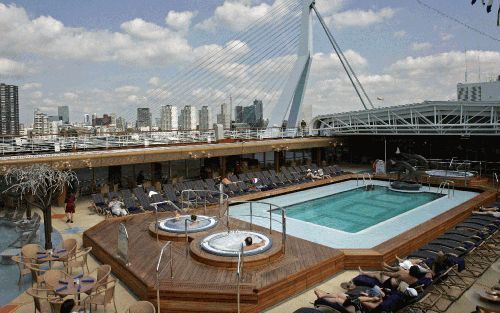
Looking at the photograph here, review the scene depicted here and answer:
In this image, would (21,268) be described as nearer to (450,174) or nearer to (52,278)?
(52,278)

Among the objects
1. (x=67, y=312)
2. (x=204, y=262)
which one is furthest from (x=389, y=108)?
(x=67, y=312)

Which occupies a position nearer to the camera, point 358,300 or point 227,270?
point 358,300

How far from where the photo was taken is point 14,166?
1238 centimetres

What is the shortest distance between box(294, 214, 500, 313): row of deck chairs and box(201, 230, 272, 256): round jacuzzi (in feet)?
6.39

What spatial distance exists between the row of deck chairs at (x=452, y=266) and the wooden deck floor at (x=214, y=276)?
2.81 feet

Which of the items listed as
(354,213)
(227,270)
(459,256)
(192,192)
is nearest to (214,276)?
(227,270)

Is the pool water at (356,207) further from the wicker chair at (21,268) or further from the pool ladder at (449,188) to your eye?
the wicker chair at (21,268)

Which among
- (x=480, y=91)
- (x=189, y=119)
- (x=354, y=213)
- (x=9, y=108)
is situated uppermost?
(x=480, y=91)

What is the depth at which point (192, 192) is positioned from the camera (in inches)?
543

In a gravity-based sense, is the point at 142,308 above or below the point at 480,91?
below

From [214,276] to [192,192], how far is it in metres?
7.24

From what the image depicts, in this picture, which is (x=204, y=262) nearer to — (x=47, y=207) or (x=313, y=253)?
(x=313, y=253)

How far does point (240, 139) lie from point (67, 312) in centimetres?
1744

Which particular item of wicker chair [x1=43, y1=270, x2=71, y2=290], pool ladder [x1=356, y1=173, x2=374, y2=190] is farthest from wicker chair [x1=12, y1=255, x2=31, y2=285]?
pool ladder [x1=356, y1=173, x2=374, y2=190]
